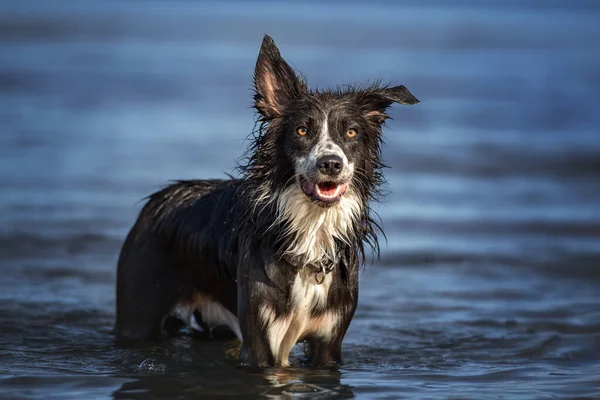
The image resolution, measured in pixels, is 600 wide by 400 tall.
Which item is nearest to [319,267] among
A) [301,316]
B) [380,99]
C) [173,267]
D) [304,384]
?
[301,316]

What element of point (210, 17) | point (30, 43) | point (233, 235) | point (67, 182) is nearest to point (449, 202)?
point (67, 182)

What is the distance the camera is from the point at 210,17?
40406 mm

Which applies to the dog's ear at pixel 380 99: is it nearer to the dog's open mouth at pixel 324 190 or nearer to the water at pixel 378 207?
the dog's open mouth at pixel 324 190

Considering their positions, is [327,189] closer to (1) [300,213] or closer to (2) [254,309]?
(1) [300,213]

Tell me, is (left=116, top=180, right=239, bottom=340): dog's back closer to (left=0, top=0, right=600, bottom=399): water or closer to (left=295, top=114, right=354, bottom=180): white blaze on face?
(left=0, top=0, right=600, bottom=399): water

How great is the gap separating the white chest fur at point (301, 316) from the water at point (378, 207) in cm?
25

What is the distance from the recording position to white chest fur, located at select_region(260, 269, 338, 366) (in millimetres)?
7125

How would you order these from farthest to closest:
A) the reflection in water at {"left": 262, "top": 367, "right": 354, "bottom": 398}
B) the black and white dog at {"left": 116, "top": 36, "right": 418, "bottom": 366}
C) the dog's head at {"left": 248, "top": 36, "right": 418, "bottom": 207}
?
the reflection in water at {"left": 262, "top": 367, "right": 354, "bottom": 398}, the black and white dog at {"left": 116, "top": 36, "right": 418, "bottom": 366}, the dog's head at {"left": 248, "top": 36, "right": 418, "bottom": 207}

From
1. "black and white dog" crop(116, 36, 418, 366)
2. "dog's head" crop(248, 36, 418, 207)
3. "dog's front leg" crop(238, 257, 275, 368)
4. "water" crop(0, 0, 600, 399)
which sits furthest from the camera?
"water" crop(0, 0, 600, 399)

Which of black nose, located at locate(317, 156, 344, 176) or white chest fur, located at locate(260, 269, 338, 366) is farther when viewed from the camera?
white chest fur, located at locate(260, 269, 338, 366)

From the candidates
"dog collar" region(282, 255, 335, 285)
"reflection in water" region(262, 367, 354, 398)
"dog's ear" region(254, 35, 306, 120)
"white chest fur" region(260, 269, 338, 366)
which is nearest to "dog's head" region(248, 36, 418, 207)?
"dog's ear" region(254, 35, 306, 120)

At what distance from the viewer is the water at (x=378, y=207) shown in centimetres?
792

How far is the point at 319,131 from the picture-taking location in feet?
22.8

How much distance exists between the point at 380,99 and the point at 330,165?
723 millimetres
